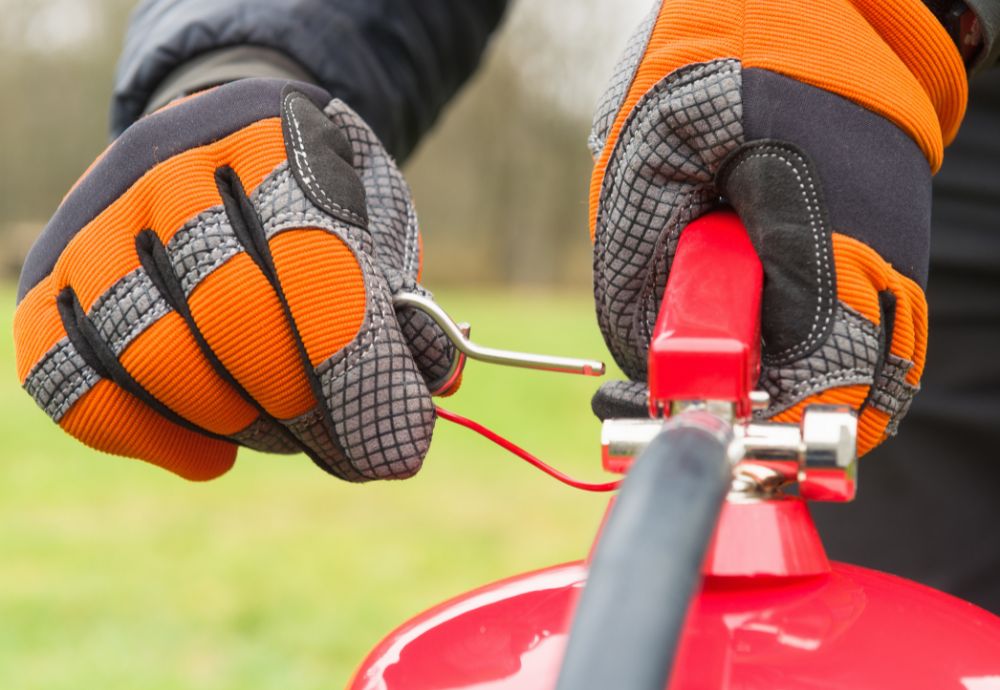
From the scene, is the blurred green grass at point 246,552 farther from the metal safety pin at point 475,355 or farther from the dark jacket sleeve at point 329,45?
the metal safety pin at point 475,355

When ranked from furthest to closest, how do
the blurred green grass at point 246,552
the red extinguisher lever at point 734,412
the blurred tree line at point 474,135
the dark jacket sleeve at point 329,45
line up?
the blurred tree line at point 474,135 < the blurred green grass at point 246,552 < the dark jacket sleeve at point 329,45 < the red extinguisher lever at point 734,412

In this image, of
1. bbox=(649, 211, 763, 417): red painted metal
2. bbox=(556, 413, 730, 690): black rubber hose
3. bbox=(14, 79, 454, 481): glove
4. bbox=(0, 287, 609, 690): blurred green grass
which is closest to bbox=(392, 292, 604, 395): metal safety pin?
bbox=(14, 79, 454, 481): glove

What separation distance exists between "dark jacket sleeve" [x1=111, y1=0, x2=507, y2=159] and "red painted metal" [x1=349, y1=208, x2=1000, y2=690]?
0.54 meters

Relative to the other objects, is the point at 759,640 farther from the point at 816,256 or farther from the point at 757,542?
the point at 816,256

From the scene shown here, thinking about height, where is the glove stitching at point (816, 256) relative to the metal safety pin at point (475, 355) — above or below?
above

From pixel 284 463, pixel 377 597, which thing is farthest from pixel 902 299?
pixel 284 463

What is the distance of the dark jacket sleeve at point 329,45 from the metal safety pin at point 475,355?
1.08 ft

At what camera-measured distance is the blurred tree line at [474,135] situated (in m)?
17.1

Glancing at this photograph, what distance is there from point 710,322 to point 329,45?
0.64m

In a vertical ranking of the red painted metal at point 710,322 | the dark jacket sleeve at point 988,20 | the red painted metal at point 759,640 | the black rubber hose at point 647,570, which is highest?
the dark jacket sleeve at point 988,20

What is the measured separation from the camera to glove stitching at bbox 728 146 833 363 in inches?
29.0

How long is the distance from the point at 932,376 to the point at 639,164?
2.67 feet

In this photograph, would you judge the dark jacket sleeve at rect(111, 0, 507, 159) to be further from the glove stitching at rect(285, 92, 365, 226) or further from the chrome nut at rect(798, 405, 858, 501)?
the chrome nut at rect(798, 405, 858, 501)

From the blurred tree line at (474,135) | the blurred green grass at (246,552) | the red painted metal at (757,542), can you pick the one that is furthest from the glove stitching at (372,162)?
the blurred tree line at (474,135)
